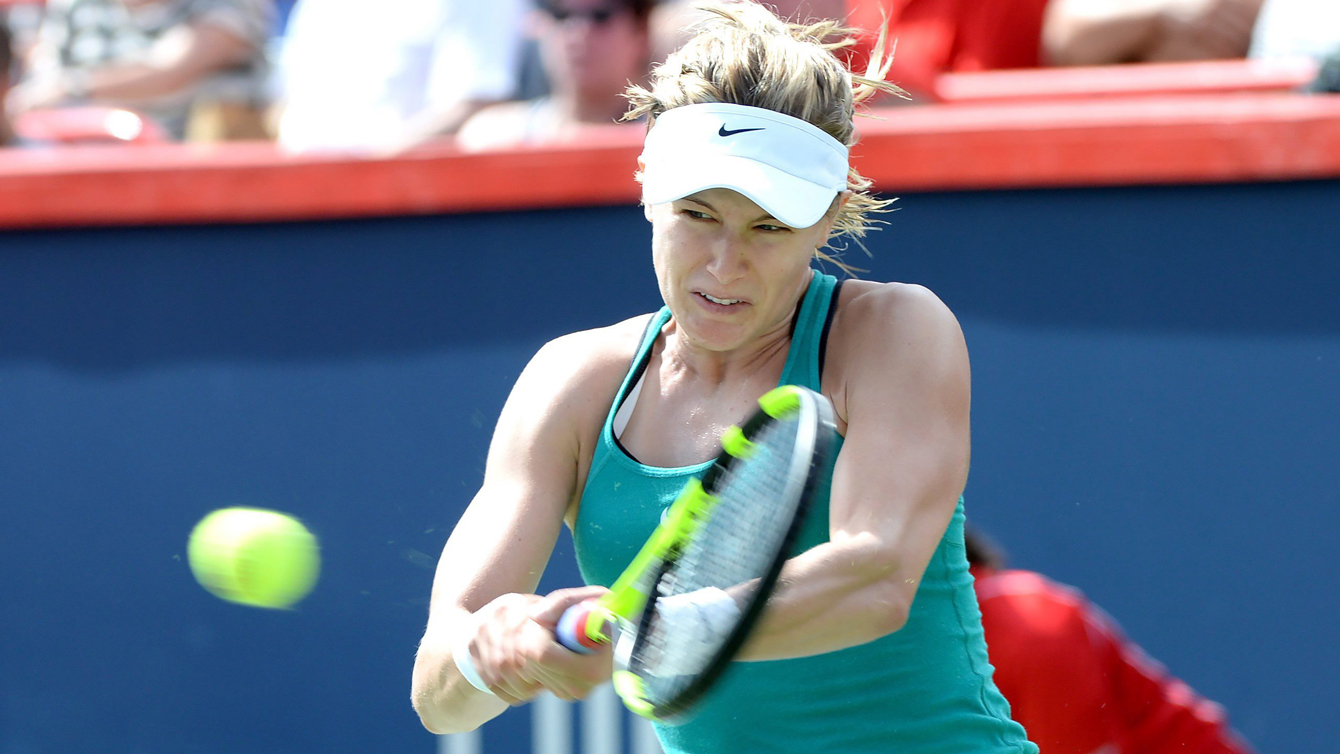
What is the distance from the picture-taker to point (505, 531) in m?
2.03

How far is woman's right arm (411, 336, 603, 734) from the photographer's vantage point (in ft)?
6.52

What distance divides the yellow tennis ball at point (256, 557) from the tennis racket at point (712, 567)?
7.30 feet

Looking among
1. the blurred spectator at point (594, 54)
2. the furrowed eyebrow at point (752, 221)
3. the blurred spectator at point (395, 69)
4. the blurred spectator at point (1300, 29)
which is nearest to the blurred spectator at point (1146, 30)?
the blurred spectator at point (1300, 29)

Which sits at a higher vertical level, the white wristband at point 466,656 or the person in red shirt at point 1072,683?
the white wristband at point 466,656

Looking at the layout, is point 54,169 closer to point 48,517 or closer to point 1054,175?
point 48,517

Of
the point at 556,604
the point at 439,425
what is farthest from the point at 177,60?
the point at 556,604

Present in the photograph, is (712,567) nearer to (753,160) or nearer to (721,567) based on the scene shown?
(721,567)

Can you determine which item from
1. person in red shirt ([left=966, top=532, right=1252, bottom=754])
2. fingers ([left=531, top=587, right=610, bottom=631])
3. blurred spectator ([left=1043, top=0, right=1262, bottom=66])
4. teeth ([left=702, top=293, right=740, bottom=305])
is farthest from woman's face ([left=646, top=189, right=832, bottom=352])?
blurred spectator ([left=1043, top=0, right=1262, bottom=66])

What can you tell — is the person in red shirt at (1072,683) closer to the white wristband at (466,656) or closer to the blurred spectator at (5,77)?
the white wristband at (466,656)

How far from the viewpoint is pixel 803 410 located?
65.9 inches

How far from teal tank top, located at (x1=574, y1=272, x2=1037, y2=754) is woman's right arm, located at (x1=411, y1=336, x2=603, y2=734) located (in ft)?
0.18

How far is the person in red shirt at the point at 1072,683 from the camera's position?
265cm

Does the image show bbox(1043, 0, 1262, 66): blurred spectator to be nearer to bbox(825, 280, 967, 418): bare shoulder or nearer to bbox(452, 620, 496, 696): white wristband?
bbox(825, 280, 967, 418): bare shoulder

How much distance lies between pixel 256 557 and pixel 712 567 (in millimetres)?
2280
